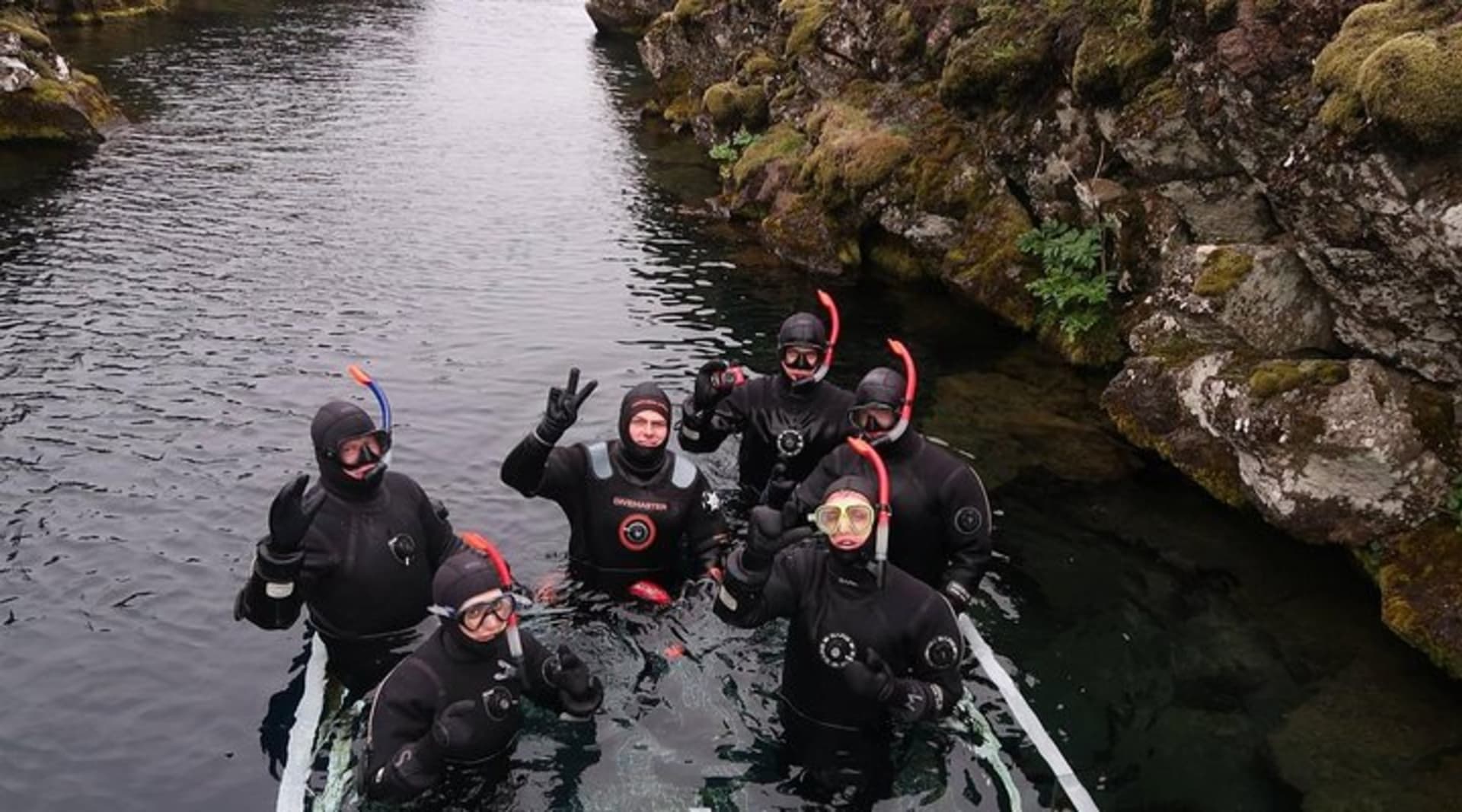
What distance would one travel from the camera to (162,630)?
12047mm

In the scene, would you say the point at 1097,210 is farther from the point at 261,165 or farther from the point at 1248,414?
the point at 261,165

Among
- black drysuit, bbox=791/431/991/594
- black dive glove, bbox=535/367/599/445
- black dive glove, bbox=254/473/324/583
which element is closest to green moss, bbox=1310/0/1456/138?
black drysuit, bbox=791/431/991/594

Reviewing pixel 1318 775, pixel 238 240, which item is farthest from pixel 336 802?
pixel 238 240

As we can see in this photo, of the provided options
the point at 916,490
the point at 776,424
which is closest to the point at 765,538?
the point at 916,490

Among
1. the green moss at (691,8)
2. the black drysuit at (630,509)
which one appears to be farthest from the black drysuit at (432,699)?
the green moss at (691,8)

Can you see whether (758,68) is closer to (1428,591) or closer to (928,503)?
(928,503)

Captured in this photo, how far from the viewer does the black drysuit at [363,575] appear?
9.62m

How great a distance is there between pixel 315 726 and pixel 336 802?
1117 millimetres

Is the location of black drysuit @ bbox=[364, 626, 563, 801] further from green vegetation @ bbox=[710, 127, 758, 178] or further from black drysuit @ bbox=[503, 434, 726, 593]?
green vegetation @ bbox=[710, 127, 758, 178]

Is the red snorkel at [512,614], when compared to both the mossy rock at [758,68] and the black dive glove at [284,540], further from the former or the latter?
the mossy rock at [758,68]

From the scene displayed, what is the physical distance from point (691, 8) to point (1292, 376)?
1256 inches

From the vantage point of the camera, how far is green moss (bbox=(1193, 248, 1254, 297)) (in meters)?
16.4

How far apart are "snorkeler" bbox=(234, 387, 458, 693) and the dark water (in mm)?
1446

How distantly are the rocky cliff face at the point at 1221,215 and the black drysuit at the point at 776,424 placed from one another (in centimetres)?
581
